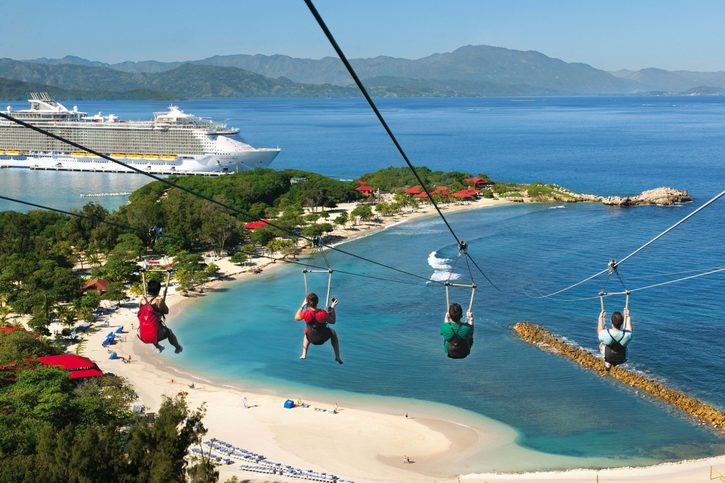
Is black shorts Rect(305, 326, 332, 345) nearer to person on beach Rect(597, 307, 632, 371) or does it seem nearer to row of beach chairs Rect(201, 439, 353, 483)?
person on beach Rect(597, 307, 632, 371)

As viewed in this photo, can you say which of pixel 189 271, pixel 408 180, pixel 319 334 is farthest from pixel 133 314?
pixel 408 180

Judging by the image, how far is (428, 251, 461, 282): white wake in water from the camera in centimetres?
3708

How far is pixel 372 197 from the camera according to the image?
64.5 m

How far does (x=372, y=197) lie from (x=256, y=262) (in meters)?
25.0

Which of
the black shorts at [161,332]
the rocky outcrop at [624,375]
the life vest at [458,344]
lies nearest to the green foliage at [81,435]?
the black shorts at [161,332]

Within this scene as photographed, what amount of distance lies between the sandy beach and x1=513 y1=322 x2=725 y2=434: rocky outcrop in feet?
9.17

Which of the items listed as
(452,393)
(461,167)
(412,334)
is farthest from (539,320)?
(461,167)

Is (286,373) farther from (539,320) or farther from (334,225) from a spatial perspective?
(334,225)

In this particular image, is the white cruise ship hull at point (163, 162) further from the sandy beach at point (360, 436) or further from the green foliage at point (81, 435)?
the green foliage at point (81, 435)

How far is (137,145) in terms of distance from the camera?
91.4 m

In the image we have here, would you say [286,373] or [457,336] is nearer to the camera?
[457,336]

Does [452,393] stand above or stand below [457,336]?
below

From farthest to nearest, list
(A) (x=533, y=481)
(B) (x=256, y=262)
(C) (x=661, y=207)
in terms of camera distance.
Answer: (C) (x=661, y=207)
(B) (x=256, y=262)
(A) (x=533, y=481)

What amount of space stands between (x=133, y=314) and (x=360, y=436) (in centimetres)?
1556
